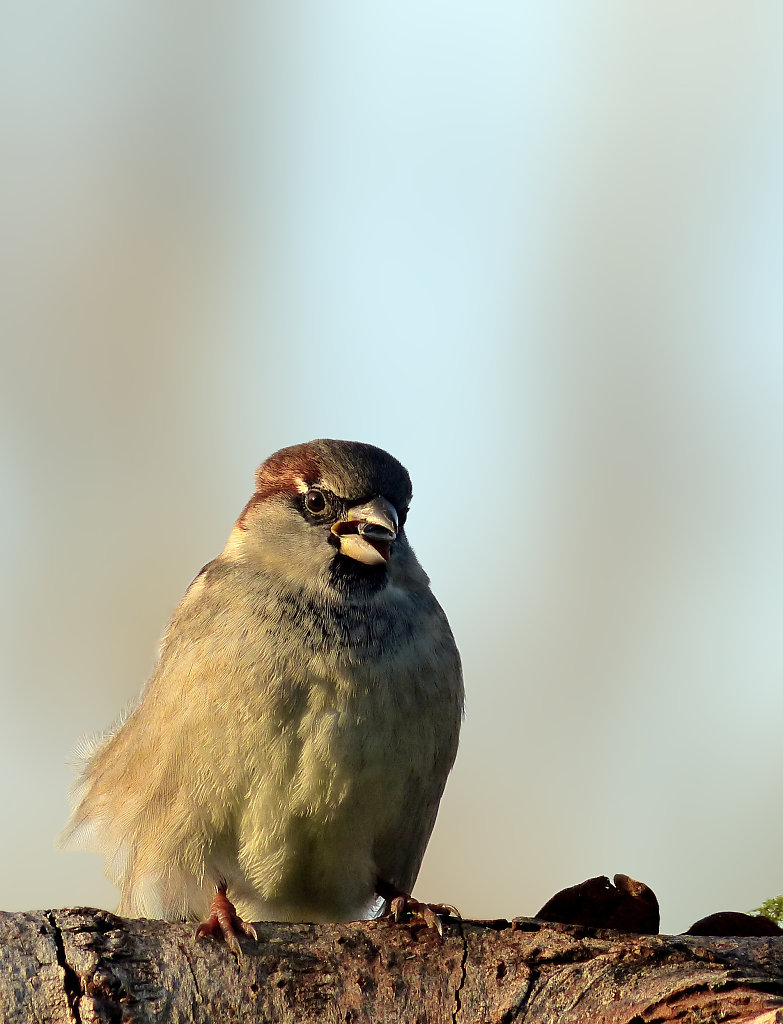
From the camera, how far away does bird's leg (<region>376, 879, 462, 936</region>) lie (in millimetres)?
2340

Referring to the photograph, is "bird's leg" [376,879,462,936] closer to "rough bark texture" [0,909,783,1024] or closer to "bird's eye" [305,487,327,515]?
"rough bark texture" [0,909,783,1024]

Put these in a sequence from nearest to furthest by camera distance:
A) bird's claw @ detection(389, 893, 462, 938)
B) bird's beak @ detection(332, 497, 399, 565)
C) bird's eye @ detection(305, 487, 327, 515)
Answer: bird's claw @ detection(389, 893, 462, 938) < bird's beak @ detection(332, 497, 399, 565) < bird's eye @ detection(305, 487, 327, 515)

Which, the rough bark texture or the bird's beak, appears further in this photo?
the bird's beak

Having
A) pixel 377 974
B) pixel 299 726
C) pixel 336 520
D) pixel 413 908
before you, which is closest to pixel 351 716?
pixel 299 726

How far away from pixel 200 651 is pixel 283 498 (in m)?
0.56

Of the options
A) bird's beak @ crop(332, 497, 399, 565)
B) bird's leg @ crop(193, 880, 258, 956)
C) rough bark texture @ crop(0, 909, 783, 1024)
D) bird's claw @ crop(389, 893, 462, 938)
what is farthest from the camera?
bird's beak @ crop(332, 497, 399, 565)

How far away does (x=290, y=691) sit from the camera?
2861 mm

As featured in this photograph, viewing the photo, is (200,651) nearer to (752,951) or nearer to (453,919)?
(453,919)

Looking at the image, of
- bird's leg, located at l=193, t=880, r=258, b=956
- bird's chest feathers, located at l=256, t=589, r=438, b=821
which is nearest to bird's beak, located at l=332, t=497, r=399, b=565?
bird's chest feathers, located at l=256, t=589, r=438, b=821

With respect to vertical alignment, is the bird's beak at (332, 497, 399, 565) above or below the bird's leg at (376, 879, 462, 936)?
above

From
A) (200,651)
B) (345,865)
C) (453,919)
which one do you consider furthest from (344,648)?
(453,919)

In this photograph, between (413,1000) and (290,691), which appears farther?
(290,691)

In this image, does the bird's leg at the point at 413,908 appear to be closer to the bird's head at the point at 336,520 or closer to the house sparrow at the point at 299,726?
the house sparrow at the point at 299,726

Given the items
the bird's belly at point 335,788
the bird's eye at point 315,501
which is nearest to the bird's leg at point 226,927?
the bird's belly at point 335,788
